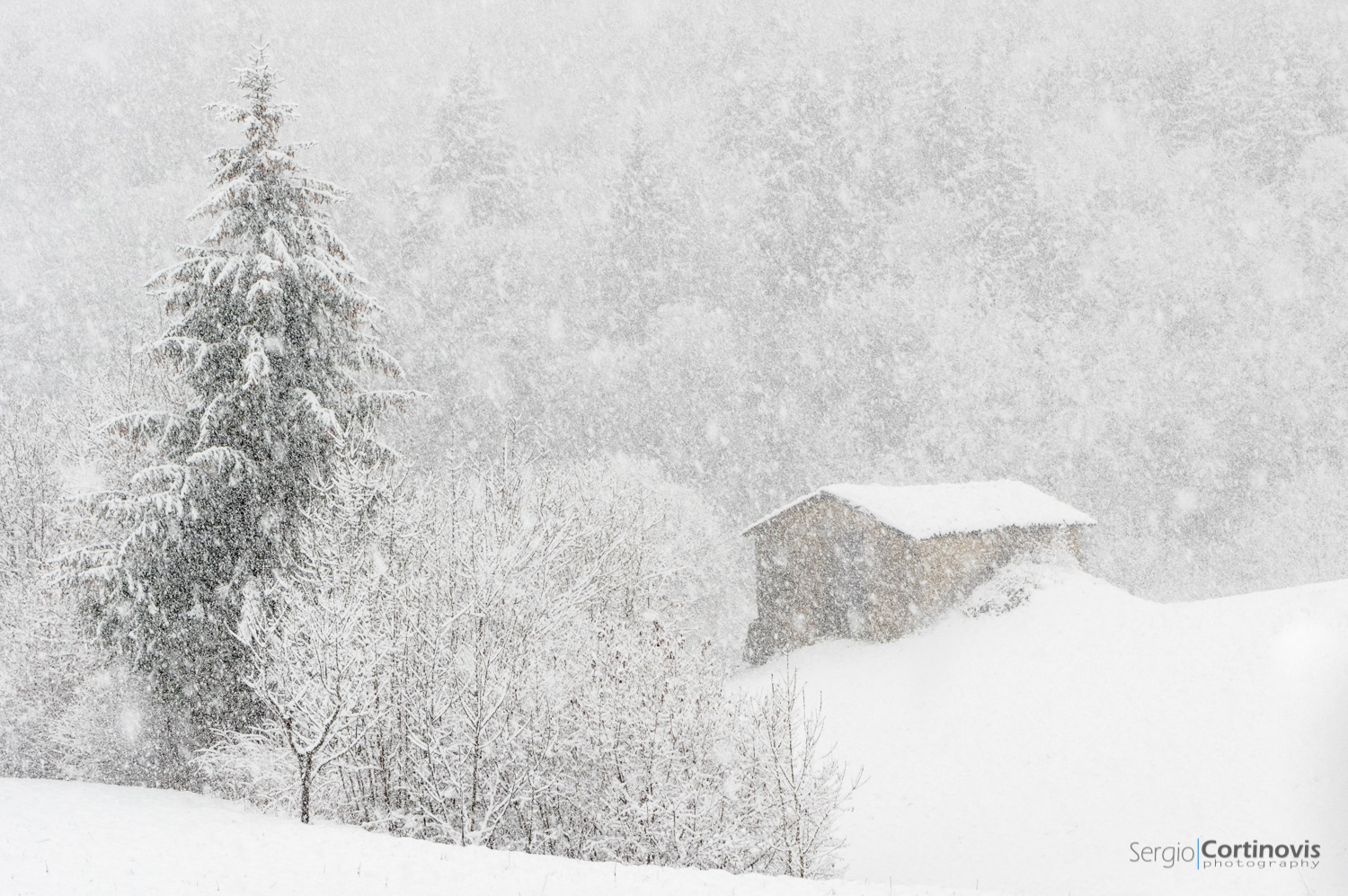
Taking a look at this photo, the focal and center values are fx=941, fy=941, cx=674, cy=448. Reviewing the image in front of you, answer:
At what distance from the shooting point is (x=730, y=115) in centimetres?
5462

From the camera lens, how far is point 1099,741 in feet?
65.1

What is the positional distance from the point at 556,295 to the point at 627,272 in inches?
155

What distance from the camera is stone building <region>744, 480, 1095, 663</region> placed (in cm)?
2692

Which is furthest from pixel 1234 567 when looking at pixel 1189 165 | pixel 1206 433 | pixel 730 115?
pixel 730 115

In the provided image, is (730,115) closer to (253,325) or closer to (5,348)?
(5,348)

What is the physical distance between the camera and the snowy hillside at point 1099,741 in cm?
1655

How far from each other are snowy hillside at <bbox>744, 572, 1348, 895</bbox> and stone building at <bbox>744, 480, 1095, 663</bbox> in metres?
1.45

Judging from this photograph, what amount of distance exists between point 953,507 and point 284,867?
2224 cm

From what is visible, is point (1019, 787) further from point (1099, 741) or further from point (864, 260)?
point (864, 260)

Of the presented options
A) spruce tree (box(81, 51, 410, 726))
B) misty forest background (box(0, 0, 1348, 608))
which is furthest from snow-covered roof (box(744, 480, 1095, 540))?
spruce tree (box(81, 51, 410, 726))

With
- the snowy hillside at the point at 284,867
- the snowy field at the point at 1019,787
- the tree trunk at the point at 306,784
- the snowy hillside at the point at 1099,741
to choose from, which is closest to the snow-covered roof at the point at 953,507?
the snowy field at the point at 1019,787

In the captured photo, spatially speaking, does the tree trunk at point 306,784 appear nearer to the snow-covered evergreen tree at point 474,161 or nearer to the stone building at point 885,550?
the stone building at point 885,550

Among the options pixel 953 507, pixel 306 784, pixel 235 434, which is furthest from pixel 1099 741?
pixel 235 434

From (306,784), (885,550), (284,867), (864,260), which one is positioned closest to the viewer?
(284,867)
